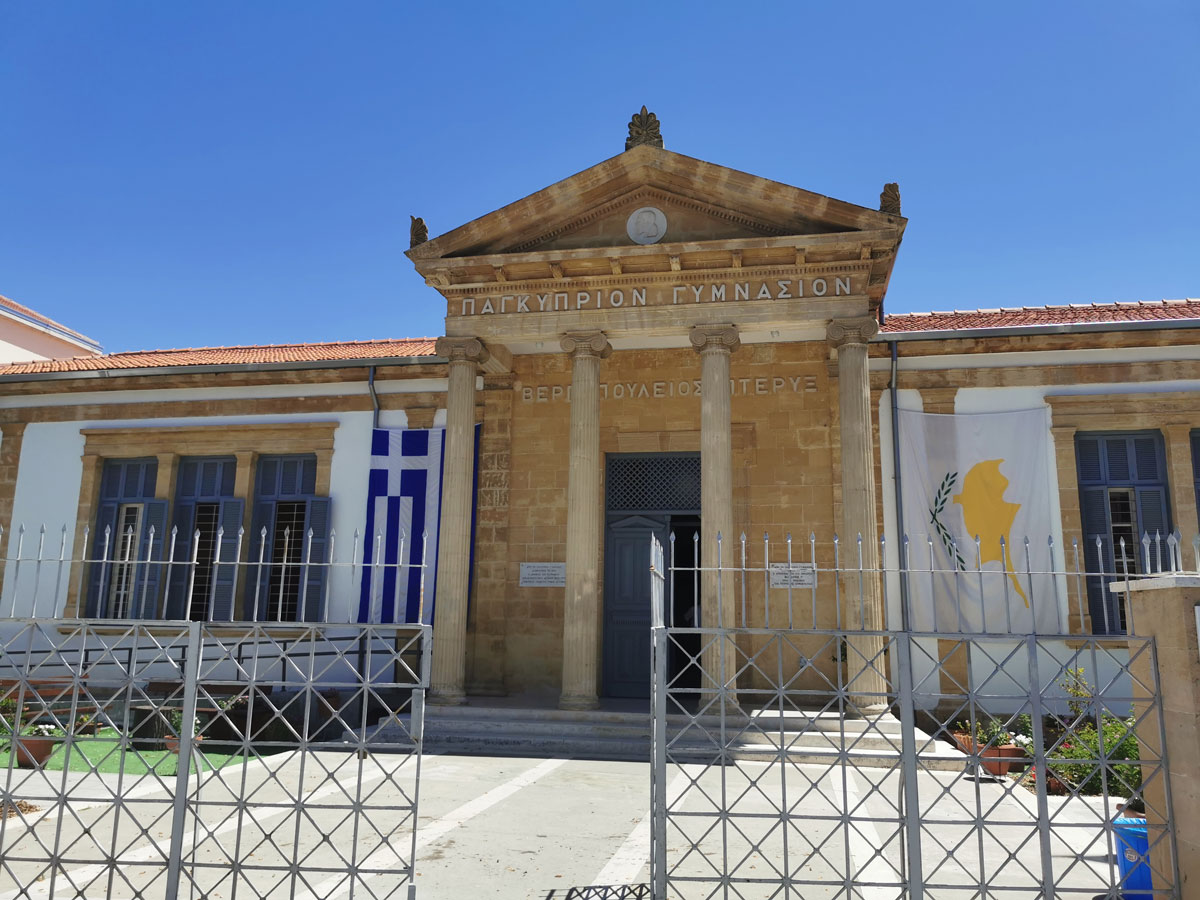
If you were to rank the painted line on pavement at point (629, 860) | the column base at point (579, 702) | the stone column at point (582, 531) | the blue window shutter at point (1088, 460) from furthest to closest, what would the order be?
the blue window shutter at point (1088, 460) < the stone column at point (582, 531) < the column base at point (579, 702) < the painted line on pavement at point (629, 860)

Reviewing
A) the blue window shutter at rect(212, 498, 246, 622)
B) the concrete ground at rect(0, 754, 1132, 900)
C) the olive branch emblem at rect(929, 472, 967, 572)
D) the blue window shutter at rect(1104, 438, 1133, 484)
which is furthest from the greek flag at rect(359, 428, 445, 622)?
the blue window shutter at rect(1104, 438, 1133, 484)

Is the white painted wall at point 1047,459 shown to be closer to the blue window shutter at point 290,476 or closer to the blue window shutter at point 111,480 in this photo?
the blue window shutter at point 290,476

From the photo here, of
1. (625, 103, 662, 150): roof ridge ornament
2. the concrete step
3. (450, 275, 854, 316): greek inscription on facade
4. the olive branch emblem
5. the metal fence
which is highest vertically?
(625, 103, 662, 150): roof ridge ornament

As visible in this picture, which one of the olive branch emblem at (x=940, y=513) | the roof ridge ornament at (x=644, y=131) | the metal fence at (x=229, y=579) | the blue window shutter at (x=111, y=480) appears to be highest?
the roof ridge ornament at (x=644, y=131)

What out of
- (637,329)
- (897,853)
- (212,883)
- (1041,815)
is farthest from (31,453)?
(1041,815)

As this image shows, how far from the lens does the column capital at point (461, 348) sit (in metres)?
11.7

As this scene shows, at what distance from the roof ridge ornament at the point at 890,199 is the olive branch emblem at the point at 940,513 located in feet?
11.4

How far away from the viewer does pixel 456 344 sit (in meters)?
11.7

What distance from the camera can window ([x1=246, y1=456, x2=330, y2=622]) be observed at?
44.3ft

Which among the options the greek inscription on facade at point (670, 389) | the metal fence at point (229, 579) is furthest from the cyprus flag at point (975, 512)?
the metal fence at point (229, 579)

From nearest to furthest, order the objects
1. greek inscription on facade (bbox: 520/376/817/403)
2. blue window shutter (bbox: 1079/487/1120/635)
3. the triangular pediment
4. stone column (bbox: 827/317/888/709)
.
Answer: stone column (bbox: 827/317/888/709)
the triangular pediment
blue window shutter (bbox: 1079/487/1120/635)
greek inscription on facade (bbox: 520/376/817/403)

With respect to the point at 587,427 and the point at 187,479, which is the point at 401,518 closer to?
the point at 587,427

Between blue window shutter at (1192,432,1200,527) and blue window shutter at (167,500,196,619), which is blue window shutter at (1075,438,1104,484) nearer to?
blue window shutter at (1192,432,1200,527)

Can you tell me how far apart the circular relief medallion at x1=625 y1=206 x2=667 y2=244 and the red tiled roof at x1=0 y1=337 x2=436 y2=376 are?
3.92 metres
